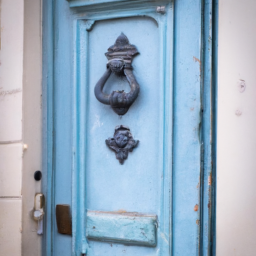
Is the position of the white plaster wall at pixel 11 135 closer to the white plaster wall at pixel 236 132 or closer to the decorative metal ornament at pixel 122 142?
the decorative metal ornament at pixel 122 142

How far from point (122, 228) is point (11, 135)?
534 millimetres

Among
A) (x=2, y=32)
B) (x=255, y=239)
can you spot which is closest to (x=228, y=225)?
(x=255, y=239)

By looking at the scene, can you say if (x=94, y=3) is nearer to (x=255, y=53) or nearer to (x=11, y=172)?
(x=255, y=53)

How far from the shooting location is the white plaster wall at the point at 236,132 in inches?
42.1

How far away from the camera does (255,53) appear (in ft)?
3.50

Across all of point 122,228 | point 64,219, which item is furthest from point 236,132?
point 64,219

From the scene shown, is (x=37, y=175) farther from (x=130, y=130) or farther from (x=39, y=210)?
(x=130, y=130)

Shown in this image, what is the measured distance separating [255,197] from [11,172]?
858 millimetres

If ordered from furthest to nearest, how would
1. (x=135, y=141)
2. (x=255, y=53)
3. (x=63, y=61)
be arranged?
1. (x=63, y=61)
2. (x=135, y=141)
3. (x=255, y=53)

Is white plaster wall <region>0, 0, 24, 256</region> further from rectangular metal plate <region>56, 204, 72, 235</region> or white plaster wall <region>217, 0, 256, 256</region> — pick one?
white plaster wall <region>217, 0, 256, 256</region>

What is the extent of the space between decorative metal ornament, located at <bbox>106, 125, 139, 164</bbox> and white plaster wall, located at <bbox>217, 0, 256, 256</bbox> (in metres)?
0.32

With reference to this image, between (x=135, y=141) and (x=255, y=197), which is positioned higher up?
(x=135, y=141)

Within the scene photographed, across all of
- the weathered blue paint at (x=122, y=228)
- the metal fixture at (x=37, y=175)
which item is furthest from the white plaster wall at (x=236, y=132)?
the metal fixture at (x=37, y=175)

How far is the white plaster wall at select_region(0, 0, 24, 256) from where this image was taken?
49.1 inches
